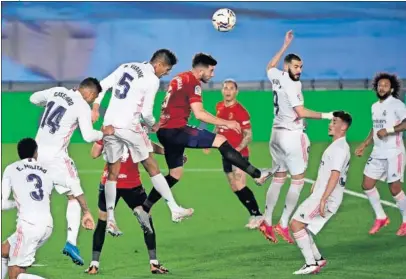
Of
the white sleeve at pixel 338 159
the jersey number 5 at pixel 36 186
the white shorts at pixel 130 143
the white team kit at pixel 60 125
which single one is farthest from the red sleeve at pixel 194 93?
the jersey number 5 at pixel 36 186

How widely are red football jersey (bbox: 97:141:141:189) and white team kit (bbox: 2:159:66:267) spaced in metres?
1.65

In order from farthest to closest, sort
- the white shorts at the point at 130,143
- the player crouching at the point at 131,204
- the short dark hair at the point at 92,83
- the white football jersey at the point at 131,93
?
1. the white shorts at the point at 130,143
2. the white football jersey at the point at 131,93
3. the player crouching at the point at 131,204
4. the short dark hair at the point at 92,83

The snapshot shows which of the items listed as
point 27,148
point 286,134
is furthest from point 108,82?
point 286,134

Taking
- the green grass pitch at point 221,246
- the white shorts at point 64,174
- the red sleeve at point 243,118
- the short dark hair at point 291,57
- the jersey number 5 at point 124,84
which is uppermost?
the short dark hair at point 291,57

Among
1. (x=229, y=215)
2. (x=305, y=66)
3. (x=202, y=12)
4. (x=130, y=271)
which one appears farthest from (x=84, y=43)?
(x=130, y=271)

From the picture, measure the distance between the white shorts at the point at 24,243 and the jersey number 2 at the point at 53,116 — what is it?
1.37m

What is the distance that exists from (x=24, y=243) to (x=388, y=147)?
18.8 ft

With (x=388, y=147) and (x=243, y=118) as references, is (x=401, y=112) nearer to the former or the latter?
(x=388, y=147)

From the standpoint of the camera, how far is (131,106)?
12.5 metres

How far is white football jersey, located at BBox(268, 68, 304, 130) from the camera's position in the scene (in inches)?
536

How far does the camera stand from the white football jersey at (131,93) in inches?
490

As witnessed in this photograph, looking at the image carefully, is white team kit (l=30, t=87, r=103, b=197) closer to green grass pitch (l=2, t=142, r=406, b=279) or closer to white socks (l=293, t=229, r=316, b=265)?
green grass pitch (l=2, t=142, r=406, b=279)

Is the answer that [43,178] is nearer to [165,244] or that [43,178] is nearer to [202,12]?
[165,244]

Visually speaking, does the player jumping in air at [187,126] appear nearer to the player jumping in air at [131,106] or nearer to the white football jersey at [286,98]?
the player jumping in air at [131,106]
